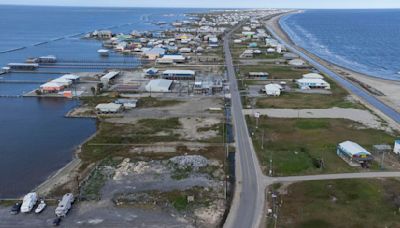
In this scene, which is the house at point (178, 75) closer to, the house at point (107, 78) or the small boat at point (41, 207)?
the house at point (107, 78)

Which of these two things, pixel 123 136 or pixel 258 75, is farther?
pixel 258 75

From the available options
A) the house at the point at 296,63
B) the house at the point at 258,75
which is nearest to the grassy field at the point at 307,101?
the house at the point at 258,75

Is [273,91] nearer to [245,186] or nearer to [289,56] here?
[245,186]

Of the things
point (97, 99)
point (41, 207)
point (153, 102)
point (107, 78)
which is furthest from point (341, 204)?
point (107, 78)

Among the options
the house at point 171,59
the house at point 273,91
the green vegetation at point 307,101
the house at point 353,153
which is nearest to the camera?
the house at point 353,153

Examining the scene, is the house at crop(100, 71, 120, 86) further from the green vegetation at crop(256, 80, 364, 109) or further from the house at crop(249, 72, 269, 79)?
the green vegetation at crop(256, 80, 364, 109)

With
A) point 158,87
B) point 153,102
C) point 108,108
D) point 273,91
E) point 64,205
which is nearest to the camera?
point 64,205
